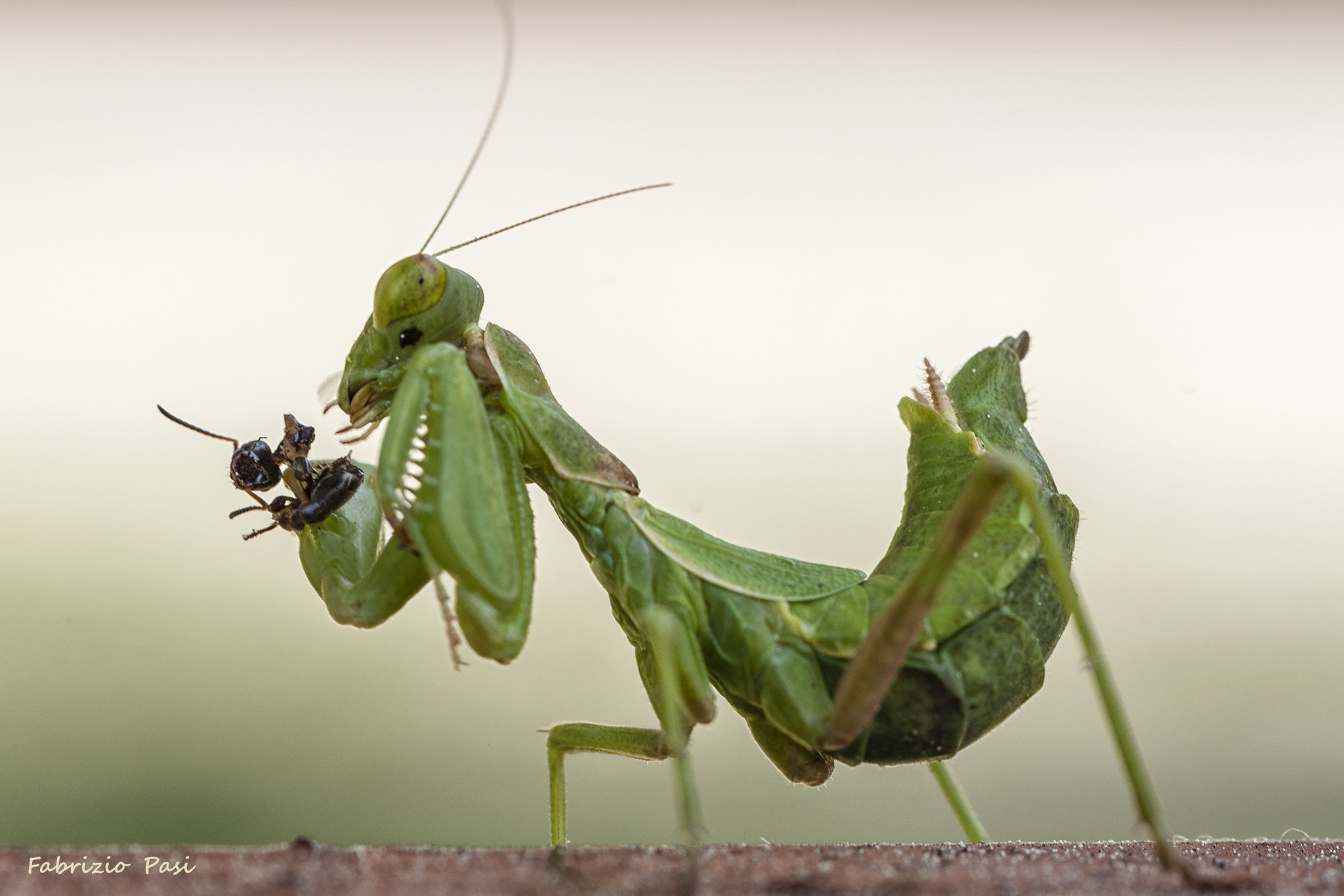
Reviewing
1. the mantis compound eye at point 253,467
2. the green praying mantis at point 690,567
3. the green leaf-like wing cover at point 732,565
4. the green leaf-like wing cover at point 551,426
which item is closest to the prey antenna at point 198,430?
the mantis compound eye at point 253,467

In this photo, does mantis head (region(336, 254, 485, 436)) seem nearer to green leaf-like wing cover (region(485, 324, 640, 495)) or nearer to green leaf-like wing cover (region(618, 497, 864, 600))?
green leaf-like wing cover (region(485, 324, 640, 495))

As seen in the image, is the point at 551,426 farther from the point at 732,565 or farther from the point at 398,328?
the point at 732,565

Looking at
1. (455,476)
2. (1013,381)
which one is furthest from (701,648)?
(1013,381)

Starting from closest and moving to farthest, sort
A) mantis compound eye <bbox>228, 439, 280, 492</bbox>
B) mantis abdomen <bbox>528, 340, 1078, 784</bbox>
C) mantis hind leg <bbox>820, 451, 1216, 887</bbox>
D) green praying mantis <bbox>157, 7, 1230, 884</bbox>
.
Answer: mantis hind leg <bbox>820, 451, 1216, 887</bbox> → green praying mantis <bbox>157, 7, 1230, 884</bbox> → mantis abdomen <bbox>528, 340, 1078, 784</bbox> → mantis compound eye <bbox>228, 439, 280, 492</bbox>

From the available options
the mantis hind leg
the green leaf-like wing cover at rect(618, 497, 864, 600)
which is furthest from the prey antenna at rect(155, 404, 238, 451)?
the mantis hind leg

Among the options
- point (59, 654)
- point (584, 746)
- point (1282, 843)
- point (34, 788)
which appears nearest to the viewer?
point (584, 746)

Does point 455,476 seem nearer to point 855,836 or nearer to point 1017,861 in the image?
point 1017,861
